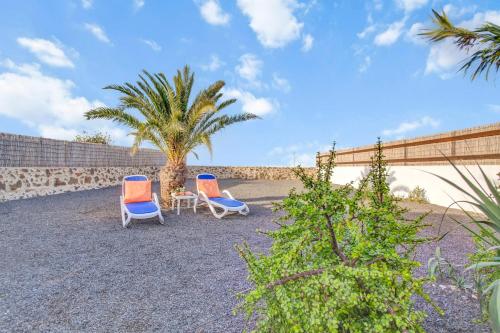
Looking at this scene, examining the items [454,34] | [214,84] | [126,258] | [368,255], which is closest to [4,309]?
[126,258]

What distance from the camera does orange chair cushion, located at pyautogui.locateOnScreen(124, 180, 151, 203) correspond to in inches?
333

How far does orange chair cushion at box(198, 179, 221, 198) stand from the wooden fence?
3.58 m

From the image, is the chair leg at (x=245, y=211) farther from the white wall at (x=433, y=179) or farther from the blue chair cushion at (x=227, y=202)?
the white wall at (x=433, y=179)

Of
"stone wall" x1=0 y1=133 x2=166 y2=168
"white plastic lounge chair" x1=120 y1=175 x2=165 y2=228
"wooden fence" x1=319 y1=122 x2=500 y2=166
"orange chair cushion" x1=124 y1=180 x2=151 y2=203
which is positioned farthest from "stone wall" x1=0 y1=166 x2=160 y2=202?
"wooden fence" x1=319 y1=122 x2=500 y2=166

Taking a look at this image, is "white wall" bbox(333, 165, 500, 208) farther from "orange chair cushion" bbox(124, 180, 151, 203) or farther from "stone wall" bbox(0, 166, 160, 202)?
"stone wall" bbox(0, 166, 160, 202)

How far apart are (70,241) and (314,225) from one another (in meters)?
5.89

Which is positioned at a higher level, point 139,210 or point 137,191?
point 137,191

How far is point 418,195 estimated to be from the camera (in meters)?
11.1

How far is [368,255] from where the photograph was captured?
5.34 ft

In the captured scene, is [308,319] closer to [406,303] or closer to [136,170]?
[406,303]

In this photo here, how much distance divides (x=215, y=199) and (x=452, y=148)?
7.81 meters

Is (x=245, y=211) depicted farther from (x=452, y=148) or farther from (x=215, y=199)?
(x=452, y=148)

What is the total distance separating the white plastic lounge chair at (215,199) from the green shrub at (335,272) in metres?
6.54

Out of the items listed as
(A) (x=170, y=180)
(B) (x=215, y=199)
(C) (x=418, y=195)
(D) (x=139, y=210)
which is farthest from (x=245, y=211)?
(C) (x=418, y=195)
